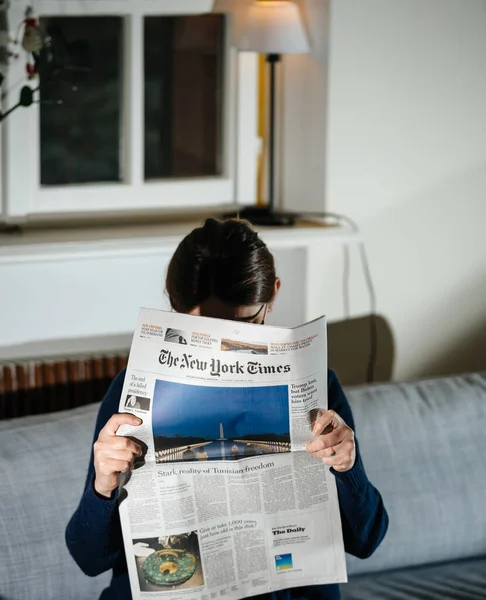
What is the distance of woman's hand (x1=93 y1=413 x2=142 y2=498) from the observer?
4.24 ft

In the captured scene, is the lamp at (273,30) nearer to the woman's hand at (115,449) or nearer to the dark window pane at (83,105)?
the dark window pane at (83,105)

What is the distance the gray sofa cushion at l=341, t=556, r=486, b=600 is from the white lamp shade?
1.17m

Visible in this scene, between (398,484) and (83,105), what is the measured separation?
1.12 metres

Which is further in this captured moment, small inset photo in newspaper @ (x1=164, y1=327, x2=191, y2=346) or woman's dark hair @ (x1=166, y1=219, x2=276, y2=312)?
woman's dark hair @ (x1=166, y1=219, x2=276, y2=312)

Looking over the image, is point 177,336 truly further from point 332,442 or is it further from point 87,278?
point 87,278

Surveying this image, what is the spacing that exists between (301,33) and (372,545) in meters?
1.23

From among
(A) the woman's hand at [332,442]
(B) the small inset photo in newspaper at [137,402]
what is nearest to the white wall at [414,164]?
(A) the woman's hand at [332,442]

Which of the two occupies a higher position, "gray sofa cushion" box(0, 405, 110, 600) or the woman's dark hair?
the woman's dark hair

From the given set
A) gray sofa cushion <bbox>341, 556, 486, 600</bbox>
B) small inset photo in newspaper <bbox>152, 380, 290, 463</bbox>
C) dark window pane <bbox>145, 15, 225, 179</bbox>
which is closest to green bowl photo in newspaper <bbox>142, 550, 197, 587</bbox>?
small inset photo in newspaper <bbox>152, 380, 290, 463</bbox>

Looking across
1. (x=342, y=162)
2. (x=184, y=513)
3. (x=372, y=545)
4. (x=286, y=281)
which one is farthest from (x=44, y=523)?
(x=342, y=162)

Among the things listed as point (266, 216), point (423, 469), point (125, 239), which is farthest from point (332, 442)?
point (266, 216)

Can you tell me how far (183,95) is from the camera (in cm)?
240

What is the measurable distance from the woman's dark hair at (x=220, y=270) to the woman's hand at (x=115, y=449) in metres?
0.24

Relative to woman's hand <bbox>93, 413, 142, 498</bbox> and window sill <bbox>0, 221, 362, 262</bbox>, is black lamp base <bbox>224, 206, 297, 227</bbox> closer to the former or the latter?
window sill <bbox>0, 221, 362, 262</bbox>
